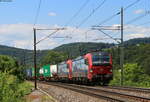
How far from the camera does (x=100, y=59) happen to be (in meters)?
38.1

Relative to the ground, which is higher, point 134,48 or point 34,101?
point 134,48

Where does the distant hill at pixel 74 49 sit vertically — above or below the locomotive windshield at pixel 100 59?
above

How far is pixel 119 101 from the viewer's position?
1886cm

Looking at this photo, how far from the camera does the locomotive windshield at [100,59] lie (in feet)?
124

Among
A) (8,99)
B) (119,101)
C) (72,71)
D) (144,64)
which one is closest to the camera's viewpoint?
(8,99)

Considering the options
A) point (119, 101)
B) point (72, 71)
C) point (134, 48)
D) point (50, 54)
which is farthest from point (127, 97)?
point (50, 54)

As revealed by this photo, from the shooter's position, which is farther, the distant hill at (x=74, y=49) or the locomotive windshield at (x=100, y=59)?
the distant hill at (x=74, y=49)

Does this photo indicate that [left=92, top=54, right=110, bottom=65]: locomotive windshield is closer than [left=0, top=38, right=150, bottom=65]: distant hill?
Yes

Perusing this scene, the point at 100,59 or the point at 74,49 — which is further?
the point at 74,49

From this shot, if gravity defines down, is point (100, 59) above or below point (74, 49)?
below

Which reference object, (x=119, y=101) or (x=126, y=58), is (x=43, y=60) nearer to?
(x=126, y=58)

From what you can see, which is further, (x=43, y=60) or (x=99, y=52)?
(x=43, y=60)

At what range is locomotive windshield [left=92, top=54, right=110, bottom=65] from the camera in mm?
37906

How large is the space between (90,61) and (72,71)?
1093cm
